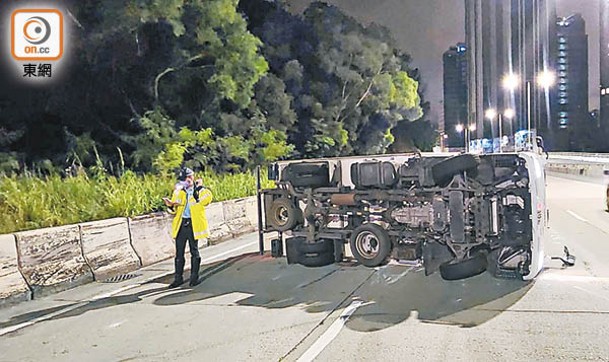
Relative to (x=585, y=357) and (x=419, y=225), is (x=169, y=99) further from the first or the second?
(x=585, y=357)

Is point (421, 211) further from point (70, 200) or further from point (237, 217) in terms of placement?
point (237, 217)

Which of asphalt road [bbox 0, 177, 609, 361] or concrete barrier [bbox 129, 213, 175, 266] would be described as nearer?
asphalt road [bbox 0, 177, 609, 361]

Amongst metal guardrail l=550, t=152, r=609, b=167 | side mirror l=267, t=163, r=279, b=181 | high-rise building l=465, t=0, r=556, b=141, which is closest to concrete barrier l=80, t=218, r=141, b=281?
side mirror l=267, t=163, r=279, b=181

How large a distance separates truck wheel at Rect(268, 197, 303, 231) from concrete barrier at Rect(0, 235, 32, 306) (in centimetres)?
410

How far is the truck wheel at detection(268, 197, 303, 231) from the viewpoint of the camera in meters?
11.0

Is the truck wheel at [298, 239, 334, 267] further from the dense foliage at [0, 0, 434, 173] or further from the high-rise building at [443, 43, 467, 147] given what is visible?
the high-rise building at [443, 43, 467, 147]

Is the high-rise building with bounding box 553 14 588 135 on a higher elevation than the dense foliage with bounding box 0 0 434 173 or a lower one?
higher

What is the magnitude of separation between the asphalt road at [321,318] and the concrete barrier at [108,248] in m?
0.38

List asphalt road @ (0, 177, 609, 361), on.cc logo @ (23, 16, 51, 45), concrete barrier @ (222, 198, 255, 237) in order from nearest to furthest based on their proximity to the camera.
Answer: asphalt road @ (0, 177, 609, 361)
concrete barrier @ (222, 198, 255, 237)
on.cc logo @ (23, 16, 51, 45)

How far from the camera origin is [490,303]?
8.12 metres

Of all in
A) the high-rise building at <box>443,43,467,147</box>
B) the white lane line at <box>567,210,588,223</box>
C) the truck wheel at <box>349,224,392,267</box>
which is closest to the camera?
→ the truck wheel at <box>349,224,392,267</box>

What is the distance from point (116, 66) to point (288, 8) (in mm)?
21062

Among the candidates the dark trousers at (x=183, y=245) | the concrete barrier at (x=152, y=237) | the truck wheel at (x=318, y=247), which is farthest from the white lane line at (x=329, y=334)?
the concrete barrier at (x=152, y=237)

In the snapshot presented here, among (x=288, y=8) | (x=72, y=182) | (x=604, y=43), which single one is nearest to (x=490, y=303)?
(x=72, y=182)
